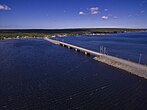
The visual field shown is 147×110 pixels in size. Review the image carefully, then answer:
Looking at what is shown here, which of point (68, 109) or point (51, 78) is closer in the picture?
point (68, 109)

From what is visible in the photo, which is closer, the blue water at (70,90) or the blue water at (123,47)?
the blue water at (70,90)

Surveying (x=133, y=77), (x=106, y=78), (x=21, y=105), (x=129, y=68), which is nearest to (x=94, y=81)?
(x=106, y=78)

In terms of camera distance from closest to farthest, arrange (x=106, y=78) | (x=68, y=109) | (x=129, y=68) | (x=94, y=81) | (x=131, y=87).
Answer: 1. (x=68, y=109)
2. (x=131, y=87)
3. (x=94, y=81)
4. (x=106, y=78)
5. (x=129, y=68)

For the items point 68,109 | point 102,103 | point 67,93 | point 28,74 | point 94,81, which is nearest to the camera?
point 68,109

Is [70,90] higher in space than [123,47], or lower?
higher

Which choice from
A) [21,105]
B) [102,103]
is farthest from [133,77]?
[21,105]

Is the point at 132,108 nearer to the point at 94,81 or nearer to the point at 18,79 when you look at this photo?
the point at 94,81

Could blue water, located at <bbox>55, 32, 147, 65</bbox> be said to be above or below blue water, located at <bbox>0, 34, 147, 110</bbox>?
below

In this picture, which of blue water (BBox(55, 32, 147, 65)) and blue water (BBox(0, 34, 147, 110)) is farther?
blue water (BBox(55, 32, 147, 65))

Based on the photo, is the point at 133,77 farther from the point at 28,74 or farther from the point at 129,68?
the point at 28,74

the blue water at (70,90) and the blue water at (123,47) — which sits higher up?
the blue water at (70,90)

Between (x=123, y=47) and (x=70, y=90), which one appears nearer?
(x=70, y=90)
